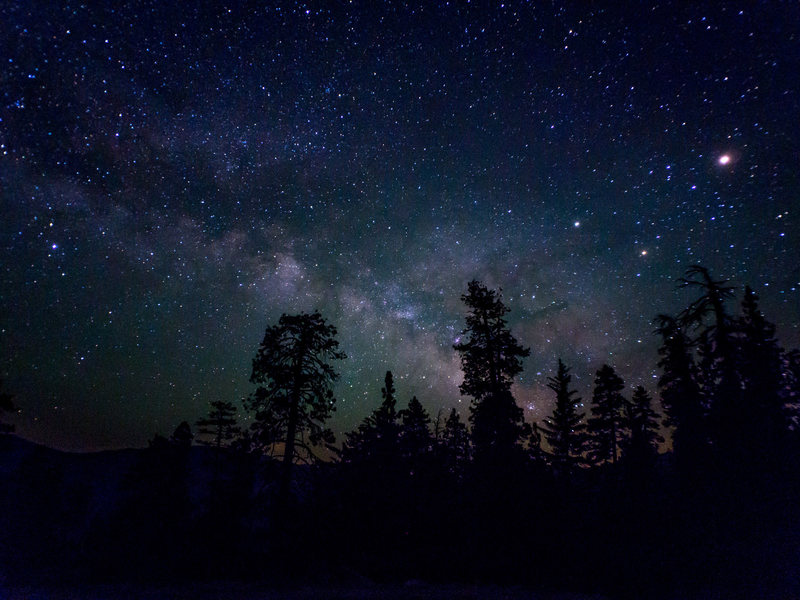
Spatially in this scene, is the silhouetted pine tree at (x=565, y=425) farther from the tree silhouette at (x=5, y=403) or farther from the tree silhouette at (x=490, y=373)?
the tree silhouette at (x=5, y=403)

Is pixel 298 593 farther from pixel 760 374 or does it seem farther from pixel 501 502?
pixel 760 374

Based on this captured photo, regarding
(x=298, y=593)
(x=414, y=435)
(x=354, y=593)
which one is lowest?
(x=298, y=593)

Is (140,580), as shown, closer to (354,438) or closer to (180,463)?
(180,463)

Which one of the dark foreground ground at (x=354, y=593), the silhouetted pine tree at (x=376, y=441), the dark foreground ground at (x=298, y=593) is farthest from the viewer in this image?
the silhouetted pine tree at (x=376, y=441)

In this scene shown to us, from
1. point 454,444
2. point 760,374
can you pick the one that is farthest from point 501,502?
point 454,444

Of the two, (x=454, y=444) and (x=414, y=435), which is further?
(x=454, y=444)

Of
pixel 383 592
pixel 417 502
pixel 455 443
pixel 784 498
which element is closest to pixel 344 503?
pixel 417 502

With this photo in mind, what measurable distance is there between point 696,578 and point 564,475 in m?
10.7

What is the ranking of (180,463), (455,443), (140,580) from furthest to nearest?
(455,443) < (180,463) < (140,580)

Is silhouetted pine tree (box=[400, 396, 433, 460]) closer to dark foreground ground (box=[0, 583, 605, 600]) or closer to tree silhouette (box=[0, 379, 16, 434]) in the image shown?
dark foreground ground (box=[0, 583, 605, 600])

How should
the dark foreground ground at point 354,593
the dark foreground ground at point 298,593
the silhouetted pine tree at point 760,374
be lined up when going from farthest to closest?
the silhouetted pine tree at point 760,374
the dark foreground ground at point 298,593
the dark foreground ground at point 354,593

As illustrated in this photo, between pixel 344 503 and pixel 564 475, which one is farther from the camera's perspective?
pixel 564 475

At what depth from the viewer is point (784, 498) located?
1423cm

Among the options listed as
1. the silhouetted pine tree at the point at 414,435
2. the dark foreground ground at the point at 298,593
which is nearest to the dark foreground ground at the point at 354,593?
the dark foreground ground at the point at 298,593
